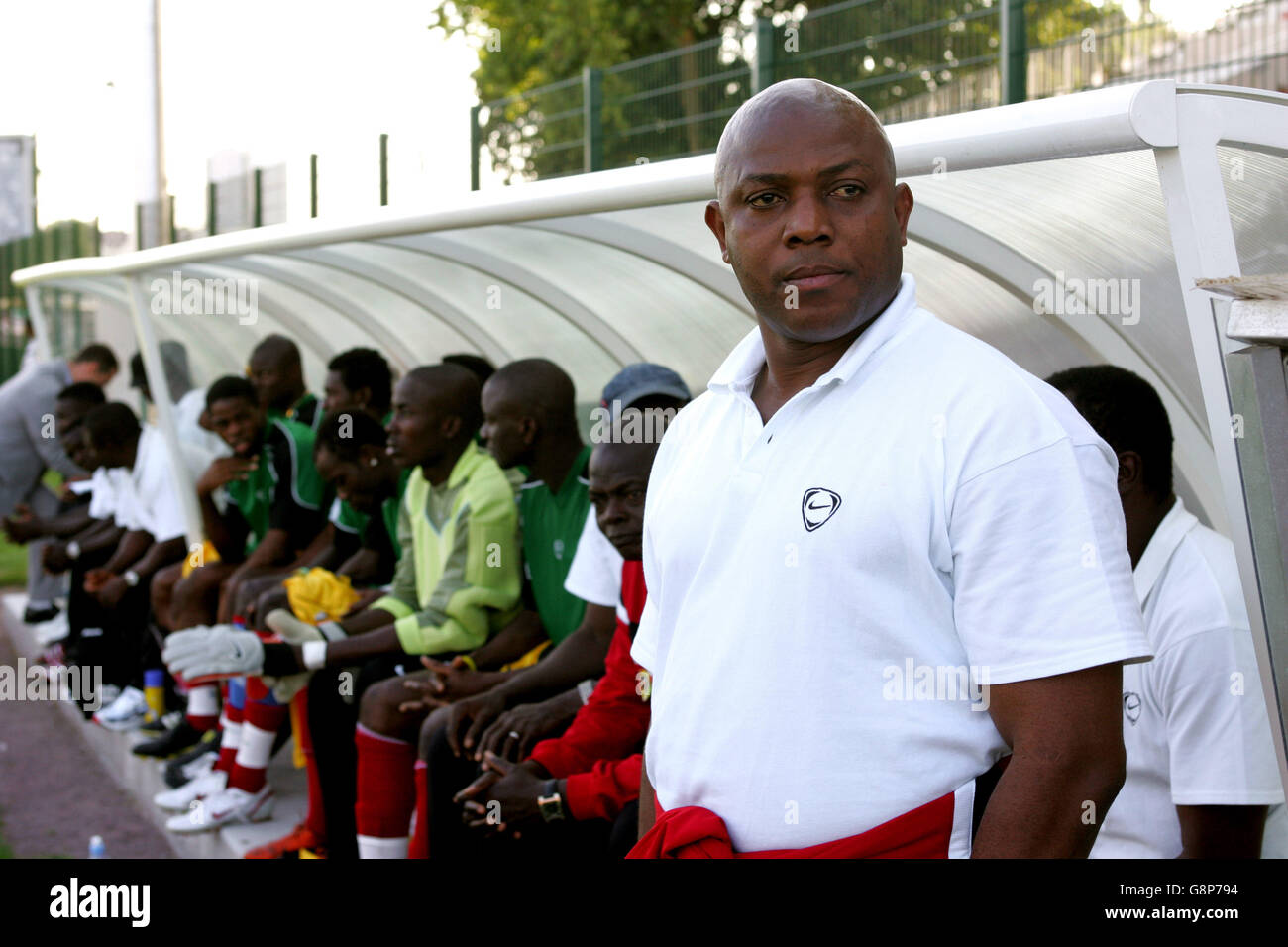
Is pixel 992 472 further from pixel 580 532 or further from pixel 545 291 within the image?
pixel 545 291

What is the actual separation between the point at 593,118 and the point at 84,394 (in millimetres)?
3547

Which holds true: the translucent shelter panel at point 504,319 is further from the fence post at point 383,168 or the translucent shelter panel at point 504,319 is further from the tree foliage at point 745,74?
the fence post at point 383,168

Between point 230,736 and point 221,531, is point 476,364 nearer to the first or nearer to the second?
point 230,736

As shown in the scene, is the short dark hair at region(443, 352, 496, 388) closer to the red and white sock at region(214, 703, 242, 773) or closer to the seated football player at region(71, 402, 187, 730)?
the red and white sock at region(214, 703, 242, 773)

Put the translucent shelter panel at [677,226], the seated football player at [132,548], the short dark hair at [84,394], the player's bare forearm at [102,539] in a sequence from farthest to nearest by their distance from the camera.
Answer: the short dark hair at [84,394], the player's bare forearm at [102,539], the seated football player at [132,548], the translucent shelter panel at [677,226]

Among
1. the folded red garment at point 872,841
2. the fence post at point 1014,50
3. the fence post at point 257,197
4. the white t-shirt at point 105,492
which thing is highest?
the fence post at point 257,197

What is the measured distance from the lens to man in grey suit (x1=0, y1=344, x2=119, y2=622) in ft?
29.1

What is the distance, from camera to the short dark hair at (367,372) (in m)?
5.90

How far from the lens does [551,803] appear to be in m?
3.33

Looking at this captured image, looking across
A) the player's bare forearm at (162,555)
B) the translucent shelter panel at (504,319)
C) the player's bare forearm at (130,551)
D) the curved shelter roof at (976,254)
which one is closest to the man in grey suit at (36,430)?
the player's bare forearm at (130,551)

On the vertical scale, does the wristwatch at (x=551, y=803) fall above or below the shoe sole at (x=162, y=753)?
above

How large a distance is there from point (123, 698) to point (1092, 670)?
666 cm

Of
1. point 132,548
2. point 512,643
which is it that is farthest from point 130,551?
point 512,643
